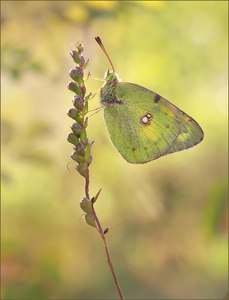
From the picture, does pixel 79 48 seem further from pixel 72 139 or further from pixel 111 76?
pixel 111 76

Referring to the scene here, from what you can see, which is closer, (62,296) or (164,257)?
(62,296)

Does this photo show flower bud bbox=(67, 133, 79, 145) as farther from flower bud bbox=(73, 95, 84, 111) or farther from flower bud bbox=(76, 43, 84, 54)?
flower bud bbox=(76, 43, 84, 54)

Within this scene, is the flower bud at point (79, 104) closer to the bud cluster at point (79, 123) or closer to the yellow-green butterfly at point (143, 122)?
the bud cluster at point (79, 123)

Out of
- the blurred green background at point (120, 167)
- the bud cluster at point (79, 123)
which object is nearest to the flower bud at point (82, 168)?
the bud cluster at point (79, 123)

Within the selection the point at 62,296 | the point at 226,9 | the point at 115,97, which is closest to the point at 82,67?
the point at 115,97

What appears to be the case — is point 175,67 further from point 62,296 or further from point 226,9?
point 62,296

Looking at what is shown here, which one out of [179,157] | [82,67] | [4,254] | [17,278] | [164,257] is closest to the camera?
[82,67]

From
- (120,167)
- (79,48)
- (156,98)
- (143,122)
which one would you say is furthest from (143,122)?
(120,167)
